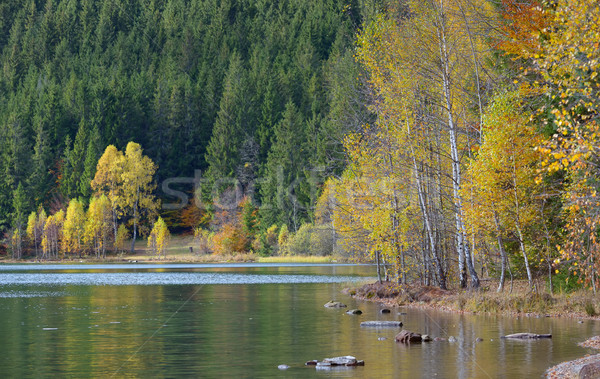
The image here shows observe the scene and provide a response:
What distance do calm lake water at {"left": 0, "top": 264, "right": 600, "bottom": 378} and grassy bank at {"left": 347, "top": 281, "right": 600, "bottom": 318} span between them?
1.36 m

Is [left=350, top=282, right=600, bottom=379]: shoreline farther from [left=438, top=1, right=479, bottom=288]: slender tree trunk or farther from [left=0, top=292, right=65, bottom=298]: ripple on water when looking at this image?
[left=0, top=292, right=65, bottom=298]: ripple on water

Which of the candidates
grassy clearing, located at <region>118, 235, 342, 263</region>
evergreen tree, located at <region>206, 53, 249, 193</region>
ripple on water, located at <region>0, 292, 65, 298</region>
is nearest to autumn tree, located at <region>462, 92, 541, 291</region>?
ripple on water, located at <region>0, 292, 65, 298</region>

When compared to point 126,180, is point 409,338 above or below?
below

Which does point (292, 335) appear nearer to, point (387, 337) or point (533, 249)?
point (387, 337)

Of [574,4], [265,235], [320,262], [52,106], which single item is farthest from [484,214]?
[52,106]

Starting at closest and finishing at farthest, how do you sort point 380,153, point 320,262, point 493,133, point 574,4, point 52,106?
point 574,4
point 493,133
point 380,153
point 320,262
point 52,106

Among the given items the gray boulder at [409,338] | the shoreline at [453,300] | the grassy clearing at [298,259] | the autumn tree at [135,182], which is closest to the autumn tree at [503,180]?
the shoreline at [453,300]

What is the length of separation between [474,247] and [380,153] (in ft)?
22.5

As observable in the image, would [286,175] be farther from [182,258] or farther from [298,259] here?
[298,259]

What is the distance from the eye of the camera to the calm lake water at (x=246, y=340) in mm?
20547

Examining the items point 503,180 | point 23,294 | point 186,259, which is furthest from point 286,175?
point 503,180

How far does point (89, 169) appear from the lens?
13338 centimetres

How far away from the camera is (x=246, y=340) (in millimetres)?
26625

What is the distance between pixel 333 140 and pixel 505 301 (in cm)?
2760
